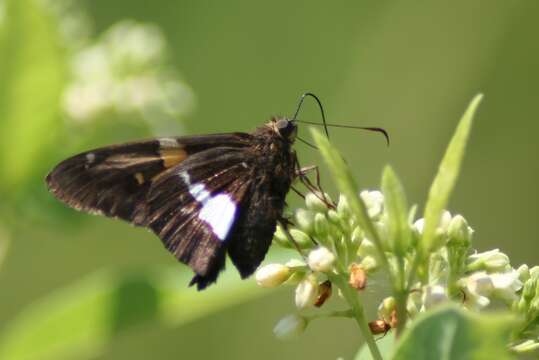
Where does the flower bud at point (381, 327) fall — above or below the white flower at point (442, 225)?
below

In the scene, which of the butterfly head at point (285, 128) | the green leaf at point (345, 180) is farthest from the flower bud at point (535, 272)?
the butterfly head at point (285, 128)

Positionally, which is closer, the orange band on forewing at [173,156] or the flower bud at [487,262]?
the flower bud at [487,262]

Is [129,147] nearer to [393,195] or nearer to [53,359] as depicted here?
[53,359]

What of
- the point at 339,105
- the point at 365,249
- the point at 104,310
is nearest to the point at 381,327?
the point at 365,249

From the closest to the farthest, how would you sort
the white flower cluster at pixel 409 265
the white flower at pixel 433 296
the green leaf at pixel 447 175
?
the green leaf at pixel 447 175
the white flower at pixel 433 296
the white flower cluster at pixel 409 265

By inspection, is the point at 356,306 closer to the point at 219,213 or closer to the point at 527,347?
the point at 527,347

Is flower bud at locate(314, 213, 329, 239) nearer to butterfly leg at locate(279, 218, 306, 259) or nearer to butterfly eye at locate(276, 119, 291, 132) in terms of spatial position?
butterfly leg at locate(279, 218, 306, 259)

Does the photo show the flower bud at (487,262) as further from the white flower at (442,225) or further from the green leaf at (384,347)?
the green leaf at (384,347)
